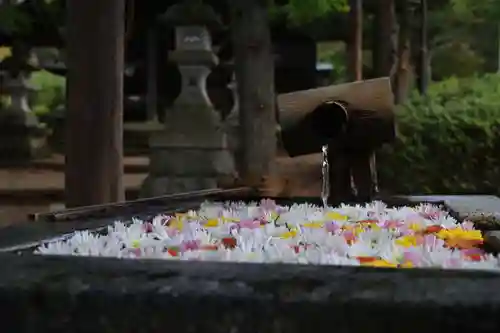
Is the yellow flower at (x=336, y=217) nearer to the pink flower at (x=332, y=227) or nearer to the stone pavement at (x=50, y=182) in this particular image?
the pink flower at (x=332, y=227)

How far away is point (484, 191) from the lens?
6824 millimetres

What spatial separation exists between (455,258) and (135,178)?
22.0ft

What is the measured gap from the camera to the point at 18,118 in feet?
31.2

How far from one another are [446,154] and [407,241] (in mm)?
5028

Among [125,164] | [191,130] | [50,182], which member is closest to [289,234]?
[191,130]

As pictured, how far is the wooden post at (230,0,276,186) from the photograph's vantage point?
6062 mm

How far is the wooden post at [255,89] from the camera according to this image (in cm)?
606

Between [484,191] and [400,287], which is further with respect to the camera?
Answer: [484,191]

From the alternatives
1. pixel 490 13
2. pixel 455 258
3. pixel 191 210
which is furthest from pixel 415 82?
pixel 455 258

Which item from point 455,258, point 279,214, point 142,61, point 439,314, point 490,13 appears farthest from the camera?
point 142,61

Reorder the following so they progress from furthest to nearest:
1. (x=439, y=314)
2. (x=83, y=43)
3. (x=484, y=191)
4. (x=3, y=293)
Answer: (x=484, y=191) < (x=83, y=43) < (x=3, y=293) < (x=439, y=314)

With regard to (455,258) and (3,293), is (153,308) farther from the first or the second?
(455,258)

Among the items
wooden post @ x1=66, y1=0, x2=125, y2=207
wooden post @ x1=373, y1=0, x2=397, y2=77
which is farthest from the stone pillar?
wooden post @ x1=66, y1=0, x2=125, y2=207

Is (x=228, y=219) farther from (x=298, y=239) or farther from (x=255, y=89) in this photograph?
(x=255, y=89)
